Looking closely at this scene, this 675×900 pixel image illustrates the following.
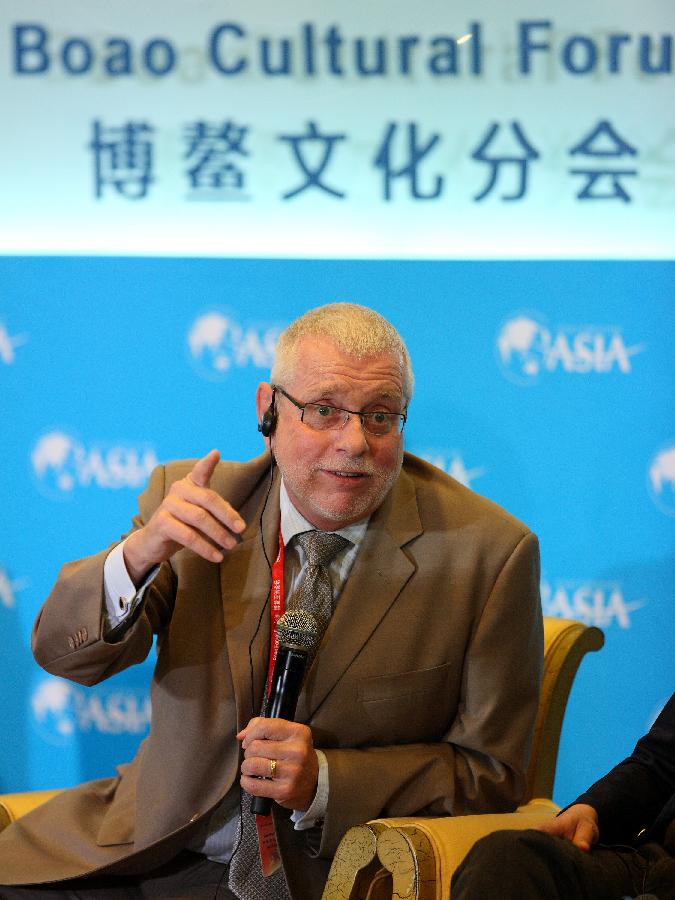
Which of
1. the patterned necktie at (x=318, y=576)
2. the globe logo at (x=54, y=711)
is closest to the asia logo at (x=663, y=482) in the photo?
the patterned necktie at (x=318, y=576)

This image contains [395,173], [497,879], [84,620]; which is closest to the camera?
[497,879]

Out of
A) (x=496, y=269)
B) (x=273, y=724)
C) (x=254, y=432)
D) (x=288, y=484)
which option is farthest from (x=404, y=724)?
(x=496, y=269)

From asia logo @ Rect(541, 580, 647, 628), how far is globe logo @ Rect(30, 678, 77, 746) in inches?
61.7

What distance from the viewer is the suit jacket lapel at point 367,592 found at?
90.8 inches

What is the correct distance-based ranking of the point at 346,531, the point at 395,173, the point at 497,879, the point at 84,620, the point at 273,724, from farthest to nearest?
the point at 395,173
the point at 346,531
the point at 84,620
the point at 273,724
the point at 497,879

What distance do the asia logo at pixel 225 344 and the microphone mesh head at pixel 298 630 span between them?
1459 mm

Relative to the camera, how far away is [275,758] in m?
2.08

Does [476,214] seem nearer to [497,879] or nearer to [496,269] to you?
[496,269]

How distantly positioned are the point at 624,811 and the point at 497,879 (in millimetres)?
527

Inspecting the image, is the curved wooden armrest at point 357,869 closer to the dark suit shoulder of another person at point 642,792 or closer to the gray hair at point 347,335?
the dark suit shoulder of another person at point 642,792

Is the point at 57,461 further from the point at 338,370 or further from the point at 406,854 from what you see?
the point at 406,854

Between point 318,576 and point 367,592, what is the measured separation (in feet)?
0.36

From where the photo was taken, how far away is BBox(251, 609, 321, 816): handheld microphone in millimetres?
2053

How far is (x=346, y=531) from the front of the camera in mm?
2430
